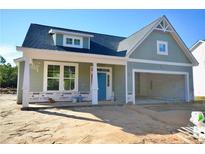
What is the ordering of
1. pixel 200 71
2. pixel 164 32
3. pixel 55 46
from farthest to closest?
1. pixel 200 71
2. pixel 164 32
3. pixel 55 46

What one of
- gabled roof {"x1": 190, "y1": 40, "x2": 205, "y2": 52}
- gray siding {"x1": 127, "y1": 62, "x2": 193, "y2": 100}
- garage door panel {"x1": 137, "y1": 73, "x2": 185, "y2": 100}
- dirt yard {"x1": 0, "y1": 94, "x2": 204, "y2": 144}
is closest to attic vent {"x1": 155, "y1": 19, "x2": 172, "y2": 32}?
gray siding {"x1": 127, "y1": 62, "x2": 193, "y2": 100}

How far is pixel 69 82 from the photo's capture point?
13195 mm

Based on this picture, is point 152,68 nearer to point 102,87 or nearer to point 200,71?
point 102,87

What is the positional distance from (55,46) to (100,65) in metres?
3.60

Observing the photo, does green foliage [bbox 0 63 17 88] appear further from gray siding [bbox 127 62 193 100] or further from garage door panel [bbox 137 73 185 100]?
gray siding [bbox 127 62 193 100]

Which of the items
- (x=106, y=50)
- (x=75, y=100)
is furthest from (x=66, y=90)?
(x=106, y=50)

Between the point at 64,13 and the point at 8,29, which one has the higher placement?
the point at 64,13

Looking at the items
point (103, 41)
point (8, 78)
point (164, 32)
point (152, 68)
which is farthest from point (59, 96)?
point (8, 78)

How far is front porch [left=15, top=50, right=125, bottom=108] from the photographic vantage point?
12.2m

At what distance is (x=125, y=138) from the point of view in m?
5.26
